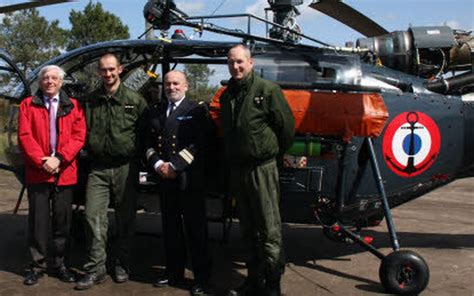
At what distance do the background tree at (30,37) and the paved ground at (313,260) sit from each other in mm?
29755

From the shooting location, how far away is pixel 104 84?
15.7 feet

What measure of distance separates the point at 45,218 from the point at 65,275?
0.55m

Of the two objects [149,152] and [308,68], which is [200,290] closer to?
[149,152]

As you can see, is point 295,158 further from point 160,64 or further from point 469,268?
point 469,268

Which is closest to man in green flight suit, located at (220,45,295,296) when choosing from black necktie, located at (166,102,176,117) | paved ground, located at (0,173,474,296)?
black necktie, located at (166,102,176,117)

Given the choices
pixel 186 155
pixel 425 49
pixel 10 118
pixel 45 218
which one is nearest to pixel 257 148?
pixel 186 155

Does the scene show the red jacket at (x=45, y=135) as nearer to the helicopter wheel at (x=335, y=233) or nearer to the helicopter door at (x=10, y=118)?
the helicopter door at (x=10, y=118)

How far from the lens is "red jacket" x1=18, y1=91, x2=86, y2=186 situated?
15.4ft

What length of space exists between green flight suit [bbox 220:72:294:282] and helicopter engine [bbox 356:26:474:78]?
2.17 metres

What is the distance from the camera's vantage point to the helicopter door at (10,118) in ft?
19.1

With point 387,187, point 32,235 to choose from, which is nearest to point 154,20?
point 32,235

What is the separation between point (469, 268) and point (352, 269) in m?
1.20

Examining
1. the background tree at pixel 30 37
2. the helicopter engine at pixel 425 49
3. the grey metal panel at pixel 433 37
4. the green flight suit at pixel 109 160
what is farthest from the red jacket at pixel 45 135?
the background tree at pixel 30 37

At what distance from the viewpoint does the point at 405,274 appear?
4.66 metres
